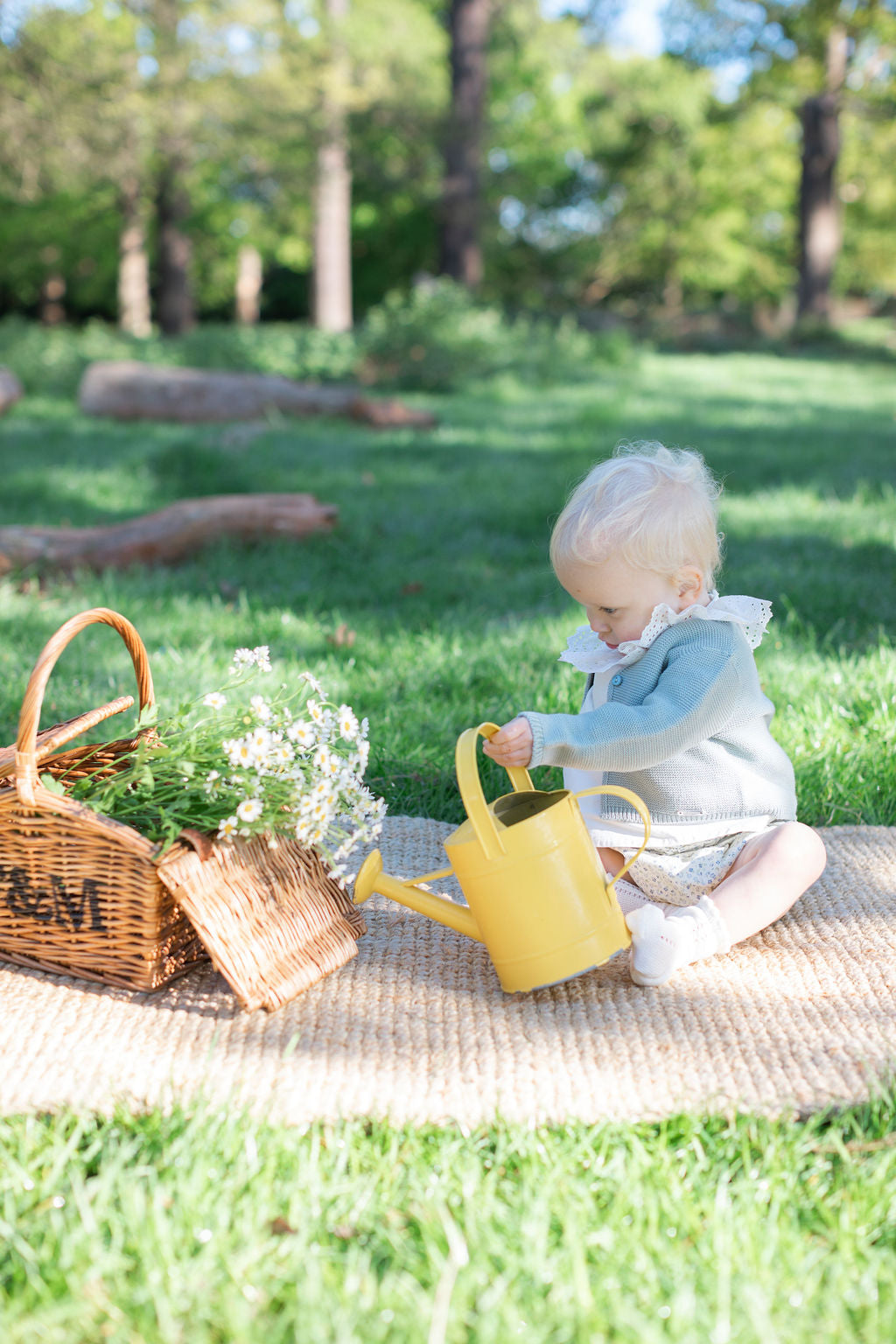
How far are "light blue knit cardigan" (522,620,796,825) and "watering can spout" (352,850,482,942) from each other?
1.01 feet

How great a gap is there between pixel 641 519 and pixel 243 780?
0.86 meters

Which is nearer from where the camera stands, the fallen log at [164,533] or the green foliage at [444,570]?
the green foliage at [444,570]

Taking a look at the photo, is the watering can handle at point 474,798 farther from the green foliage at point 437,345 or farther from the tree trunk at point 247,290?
the tree trunk at point 247,290

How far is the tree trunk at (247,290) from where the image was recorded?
2998cm

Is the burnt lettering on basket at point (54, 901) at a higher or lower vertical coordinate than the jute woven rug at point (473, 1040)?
higher

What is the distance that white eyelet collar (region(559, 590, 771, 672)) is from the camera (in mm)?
2066

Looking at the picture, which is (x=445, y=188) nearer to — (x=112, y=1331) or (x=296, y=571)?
(x=296, y=571)

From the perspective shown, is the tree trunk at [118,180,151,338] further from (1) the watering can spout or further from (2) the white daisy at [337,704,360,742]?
(1) the watering can spout

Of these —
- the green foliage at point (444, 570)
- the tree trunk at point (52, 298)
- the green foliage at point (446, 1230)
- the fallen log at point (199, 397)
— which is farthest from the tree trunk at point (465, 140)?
the tree trunk at point (52, 298)

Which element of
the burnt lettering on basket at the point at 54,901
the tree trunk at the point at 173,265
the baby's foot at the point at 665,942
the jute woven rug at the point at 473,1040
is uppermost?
the tree trunk at the point at 173,265

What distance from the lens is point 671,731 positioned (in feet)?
6.40

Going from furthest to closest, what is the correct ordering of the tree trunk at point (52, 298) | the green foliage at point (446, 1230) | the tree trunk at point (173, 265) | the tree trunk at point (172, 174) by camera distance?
1. the tree trunk at point (52, 298)
2. the tree trunk at point (173, 265)
3. the tree trunk at point (172, 174)
4. the green foliage at point (446, 1230)

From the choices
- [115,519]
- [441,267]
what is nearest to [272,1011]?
[115,519]

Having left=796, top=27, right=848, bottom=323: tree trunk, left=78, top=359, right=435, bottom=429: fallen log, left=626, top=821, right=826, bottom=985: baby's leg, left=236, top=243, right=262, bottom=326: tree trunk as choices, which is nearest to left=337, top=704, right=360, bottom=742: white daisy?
left=626, top=821, right=826, bottom=985: baby's leg
